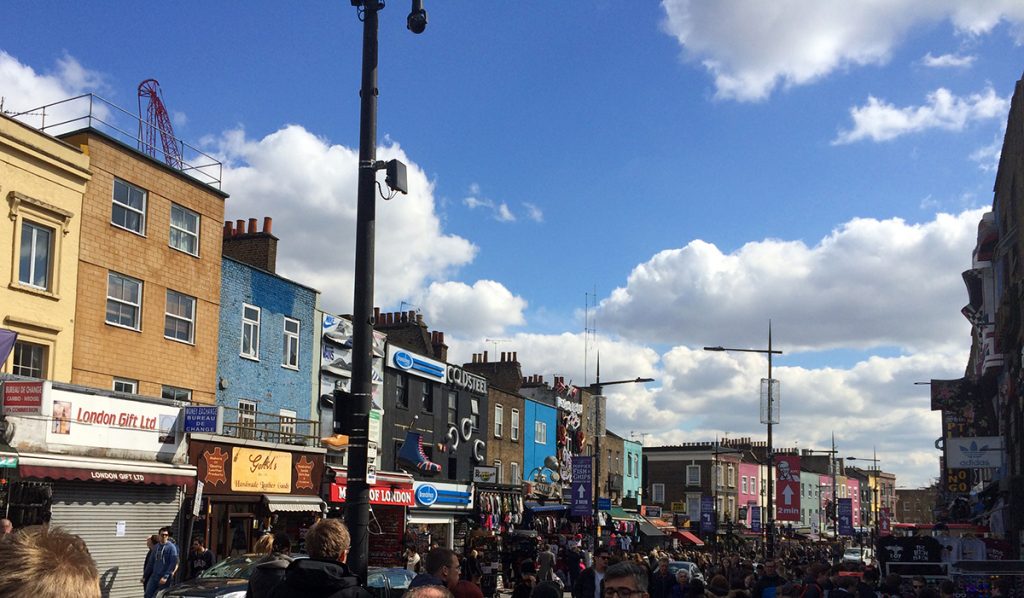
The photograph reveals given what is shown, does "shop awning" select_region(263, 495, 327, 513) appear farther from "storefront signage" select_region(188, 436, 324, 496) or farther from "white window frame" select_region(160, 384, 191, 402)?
"white window frame" select_region(160, 384, 191, 402)

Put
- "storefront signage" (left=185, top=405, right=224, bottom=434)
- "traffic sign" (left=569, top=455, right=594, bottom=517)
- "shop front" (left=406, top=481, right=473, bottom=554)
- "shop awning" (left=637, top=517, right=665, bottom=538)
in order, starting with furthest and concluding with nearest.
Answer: "shop awning" (left=637, top=517, right=665, bottom=538) < "shop front" (left=406, top=481, right=473, bottom=554) < "traffic sign" (left=569, top=455, right=594, bottom=517) < "storefront signage" (left=185, top=405, right=224, bottom=434)

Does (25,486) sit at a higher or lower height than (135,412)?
lower

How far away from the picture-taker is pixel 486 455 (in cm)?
4562

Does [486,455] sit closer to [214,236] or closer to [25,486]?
[214,236]

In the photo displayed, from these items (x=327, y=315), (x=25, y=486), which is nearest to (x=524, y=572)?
(x=25, y=486)

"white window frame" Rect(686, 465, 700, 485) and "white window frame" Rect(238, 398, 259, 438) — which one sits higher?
"white window frame" Rect(238, 398, 259, 438)

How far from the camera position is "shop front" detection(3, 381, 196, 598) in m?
19.4

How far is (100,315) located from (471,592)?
19.1 meters

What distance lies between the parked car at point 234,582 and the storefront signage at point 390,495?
13.7 meters

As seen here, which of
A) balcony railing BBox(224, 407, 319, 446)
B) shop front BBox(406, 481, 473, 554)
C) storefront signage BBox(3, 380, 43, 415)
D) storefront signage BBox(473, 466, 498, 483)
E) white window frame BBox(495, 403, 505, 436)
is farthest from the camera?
white window frame BBox(495, 403, 505, 436)

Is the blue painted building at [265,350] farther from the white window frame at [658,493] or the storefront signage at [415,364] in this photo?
the white window frame at [658,493]

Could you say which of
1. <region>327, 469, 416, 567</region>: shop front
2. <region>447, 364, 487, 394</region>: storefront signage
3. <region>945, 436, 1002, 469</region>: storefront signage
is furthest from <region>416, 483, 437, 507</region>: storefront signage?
<region>945, 436, 1002, 469</region>: storefront signage

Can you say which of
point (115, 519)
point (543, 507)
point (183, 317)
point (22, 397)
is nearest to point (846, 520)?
point (543, 507)

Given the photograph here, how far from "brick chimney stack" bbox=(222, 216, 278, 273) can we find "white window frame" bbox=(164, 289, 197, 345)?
404cm
